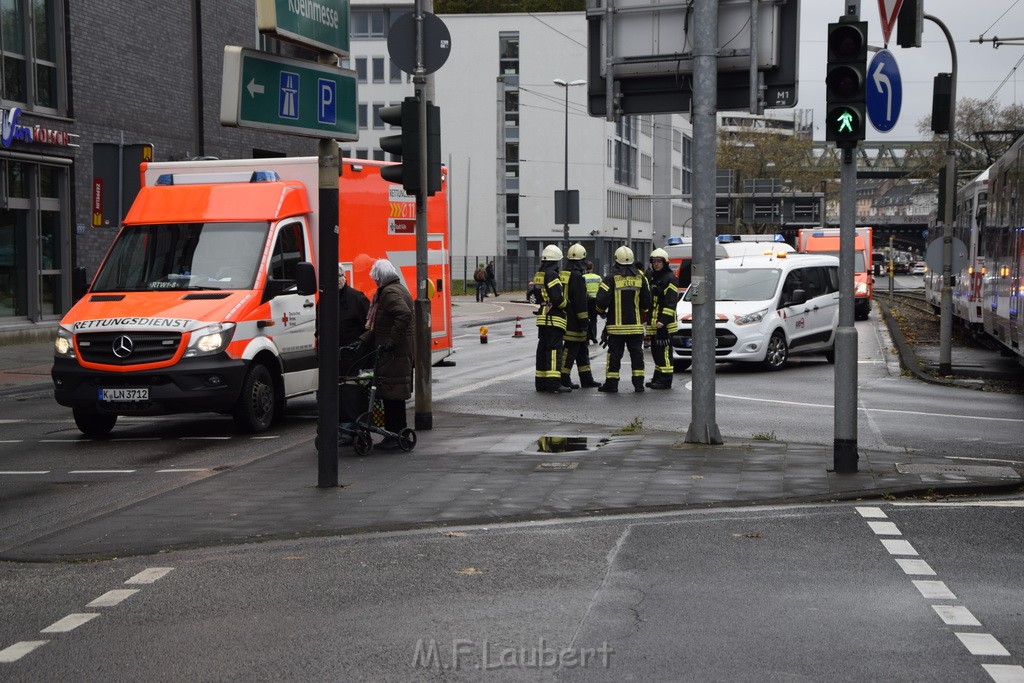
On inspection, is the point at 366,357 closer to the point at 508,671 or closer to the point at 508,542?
the point at 508,542

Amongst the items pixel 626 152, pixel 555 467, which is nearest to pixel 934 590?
pixel 555 467

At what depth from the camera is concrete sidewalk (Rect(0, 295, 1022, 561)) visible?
8.71 metres

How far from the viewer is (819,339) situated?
81.1ft

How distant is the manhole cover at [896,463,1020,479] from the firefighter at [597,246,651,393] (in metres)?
8.06

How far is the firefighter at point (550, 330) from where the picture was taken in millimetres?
18641

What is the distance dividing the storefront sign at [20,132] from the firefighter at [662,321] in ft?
42.9

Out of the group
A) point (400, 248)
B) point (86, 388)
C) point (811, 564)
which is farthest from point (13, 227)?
point (811, 564)

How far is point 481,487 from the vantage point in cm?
1009

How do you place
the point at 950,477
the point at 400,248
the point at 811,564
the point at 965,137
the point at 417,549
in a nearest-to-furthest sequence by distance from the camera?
the point at 811,564 < the point at 417,549 < the point at 950,477 < the point at 400,248 < the point at 965,137

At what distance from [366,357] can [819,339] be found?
552 inches

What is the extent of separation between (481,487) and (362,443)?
2.27m

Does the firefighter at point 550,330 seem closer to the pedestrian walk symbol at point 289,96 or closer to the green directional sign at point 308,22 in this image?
the green directional sign at point 308,22

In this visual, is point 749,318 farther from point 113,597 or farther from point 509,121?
point 509,121

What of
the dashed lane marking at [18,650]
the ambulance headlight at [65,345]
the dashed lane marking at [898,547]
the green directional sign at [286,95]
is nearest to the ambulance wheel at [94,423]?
the ambulance headlight at [65,345]
